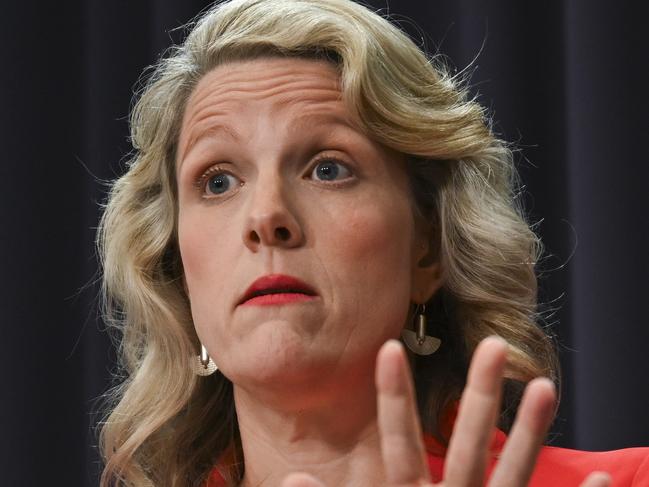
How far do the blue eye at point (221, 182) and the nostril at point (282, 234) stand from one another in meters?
0.13

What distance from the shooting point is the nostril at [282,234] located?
146 centimetres

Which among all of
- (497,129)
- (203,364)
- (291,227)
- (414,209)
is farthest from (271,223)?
(497,129)

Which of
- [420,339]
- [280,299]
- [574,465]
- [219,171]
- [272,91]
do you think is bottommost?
[574,465]

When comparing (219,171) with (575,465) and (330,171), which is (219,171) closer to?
(330,171)

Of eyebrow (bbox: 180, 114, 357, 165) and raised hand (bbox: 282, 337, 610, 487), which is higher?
eyebrow (bbox: 180, 114, 357, 165)

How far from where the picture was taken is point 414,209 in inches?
64.5

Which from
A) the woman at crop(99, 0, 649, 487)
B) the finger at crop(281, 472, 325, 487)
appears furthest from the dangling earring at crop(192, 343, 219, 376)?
the finger at crop(281, 472, 325, 487)

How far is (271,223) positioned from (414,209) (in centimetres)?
27

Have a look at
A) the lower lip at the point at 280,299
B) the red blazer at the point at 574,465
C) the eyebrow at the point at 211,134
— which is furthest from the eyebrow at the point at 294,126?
the red blazer at the point at 574,465

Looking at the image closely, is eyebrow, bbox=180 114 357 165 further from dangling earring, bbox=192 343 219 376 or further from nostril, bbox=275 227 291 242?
dangling earring, bbox=192 343 219 376

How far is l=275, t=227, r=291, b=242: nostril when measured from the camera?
4.79 ft

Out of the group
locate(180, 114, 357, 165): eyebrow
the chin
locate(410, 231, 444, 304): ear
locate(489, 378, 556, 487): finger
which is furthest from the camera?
locate(410, 231, 444, 304): ear

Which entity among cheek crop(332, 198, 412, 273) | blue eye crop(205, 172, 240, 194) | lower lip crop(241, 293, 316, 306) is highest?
blue eye crop(205, 172, 240, 194)

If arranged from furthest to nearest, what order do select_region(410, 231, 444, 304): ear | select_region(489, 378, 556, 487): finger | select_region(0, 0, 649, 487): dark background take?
1. select_region(0, 0, 649, 487): dark background
2. select_region(410, 231, 444, 304): ear
3. select_region(489, 378, 556, 487): finger
